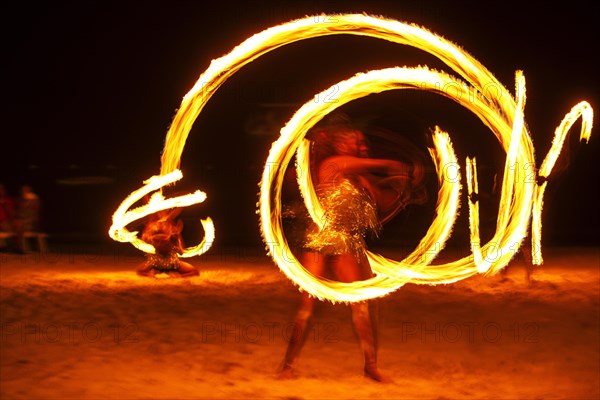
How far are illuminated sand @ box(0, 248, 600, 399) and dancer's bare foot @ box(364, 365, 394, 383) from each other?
0.25 feet

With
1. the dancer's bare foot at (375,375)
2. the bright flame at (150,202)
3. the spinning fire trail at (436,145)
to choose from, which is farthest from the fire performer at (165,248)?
the dancer's bare foot at (375,375)

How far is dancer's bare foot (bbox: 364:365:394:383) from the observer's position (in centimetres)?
560

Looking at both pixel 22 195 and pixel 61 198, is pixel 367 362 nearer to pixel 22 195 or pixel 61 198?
pixel 22 195

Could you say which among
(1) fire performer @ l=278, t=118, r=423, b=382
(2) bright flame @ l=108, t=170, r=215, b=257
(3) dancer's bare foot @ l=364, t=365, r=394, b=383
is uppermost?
(2) bright flame @ l=108, t=170, r=215, b=257

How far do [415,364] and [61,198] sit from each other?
695 inches

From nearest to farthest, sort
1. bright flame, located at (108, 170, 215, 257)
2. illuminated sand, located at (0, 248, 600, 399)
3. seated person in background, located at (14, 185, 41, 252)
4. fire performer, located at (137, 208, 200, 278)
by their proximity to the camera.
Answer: illuminated sand, located at (0, 248, 600, 399), bright flame, located at (108, 170, 215, 257), fire performer, located at (137, 208, 200, 278), seated person in background, located at (14, 185, 41, 252)

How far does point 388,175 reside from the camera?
6.07 metres

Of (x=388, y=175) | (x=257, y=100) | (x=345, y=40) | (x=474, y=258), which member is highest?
(x=345, y=40)

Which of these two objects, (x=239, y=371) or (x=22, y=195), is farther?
(x=22, y=195)

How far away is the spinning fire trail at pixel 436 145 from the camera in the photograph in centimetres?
760

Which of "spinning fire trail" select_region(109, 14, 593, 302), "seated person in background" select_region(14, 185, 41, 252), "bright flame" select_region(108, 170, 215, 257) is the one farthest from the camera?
"seated person in background" select_region(14, 185, 41, 252)

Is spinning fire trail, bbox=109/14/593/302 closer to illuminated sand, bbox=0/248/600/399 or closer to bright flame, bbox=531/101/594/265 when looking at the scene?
bright flame, bbox=531/101/594/265

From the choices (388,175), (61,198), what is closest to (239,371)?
(388,175)

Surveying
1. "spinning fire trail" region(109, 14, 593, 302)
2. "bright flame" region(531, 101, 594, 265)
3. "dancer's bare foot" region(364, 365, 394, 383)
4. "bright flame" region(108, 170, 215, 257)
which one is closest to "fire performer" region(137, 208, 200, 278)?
"bright flame" region(108, 170, 215, 257)
